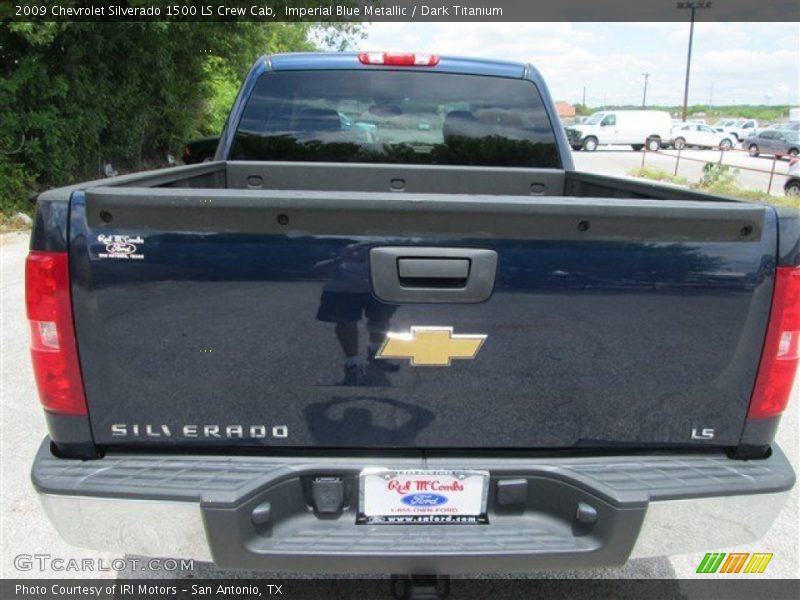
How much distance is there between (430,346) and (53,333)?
113 centimetres

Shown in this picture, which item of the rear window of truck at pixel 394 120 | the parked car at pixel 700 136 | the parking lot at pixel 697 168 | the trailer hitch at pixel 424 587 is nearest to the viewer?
the trailer hitch at pixel 424 587

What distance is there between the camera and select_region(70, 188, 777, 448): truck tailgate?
6.09ft

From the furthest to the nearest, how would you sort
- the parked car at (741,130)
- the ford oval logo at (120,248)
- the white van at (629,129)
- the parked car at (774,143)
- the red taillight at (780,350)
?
the parked car at (741,130) < the white van at (629,129) < the parked car at (774,143) < the red taillight at (780,350) < the ford oval logo at (120,248)

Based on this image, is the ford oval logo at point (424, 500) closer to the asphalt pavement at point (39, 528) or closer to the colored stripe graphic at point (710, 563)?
the asphalt pavement at point (39, 528)

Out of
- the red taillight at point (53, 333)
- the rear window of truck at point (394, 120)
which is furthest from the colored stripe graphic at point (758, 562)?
the red taillight at point (53, 333)

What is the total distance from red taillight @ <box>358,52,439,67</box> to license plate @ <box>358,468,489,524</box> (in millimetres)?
2650

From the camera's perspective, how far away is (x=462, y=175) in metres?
4.03

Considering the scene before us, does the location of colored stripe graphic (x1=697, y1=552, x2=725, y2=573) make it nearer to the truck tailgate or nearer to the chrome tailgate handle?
the truck tailgate

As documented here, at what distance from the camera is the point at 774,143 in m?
36.6

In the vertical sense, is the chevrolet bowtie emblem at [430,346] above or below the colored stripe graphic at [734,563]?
above

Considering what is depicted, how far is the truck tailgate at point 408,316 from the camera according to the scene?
1855 millimetres

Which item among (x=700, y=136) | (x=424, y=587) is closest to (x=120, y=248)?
(x=424, y=587)

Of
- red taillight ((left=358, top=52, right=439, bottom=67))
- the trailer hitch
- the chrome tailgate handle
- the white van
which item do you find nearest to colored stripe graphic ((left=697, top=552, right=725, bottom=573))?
the trailer hitch

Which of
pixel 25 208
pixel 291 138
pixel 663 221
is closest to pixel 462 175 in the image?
pixel 291 138
